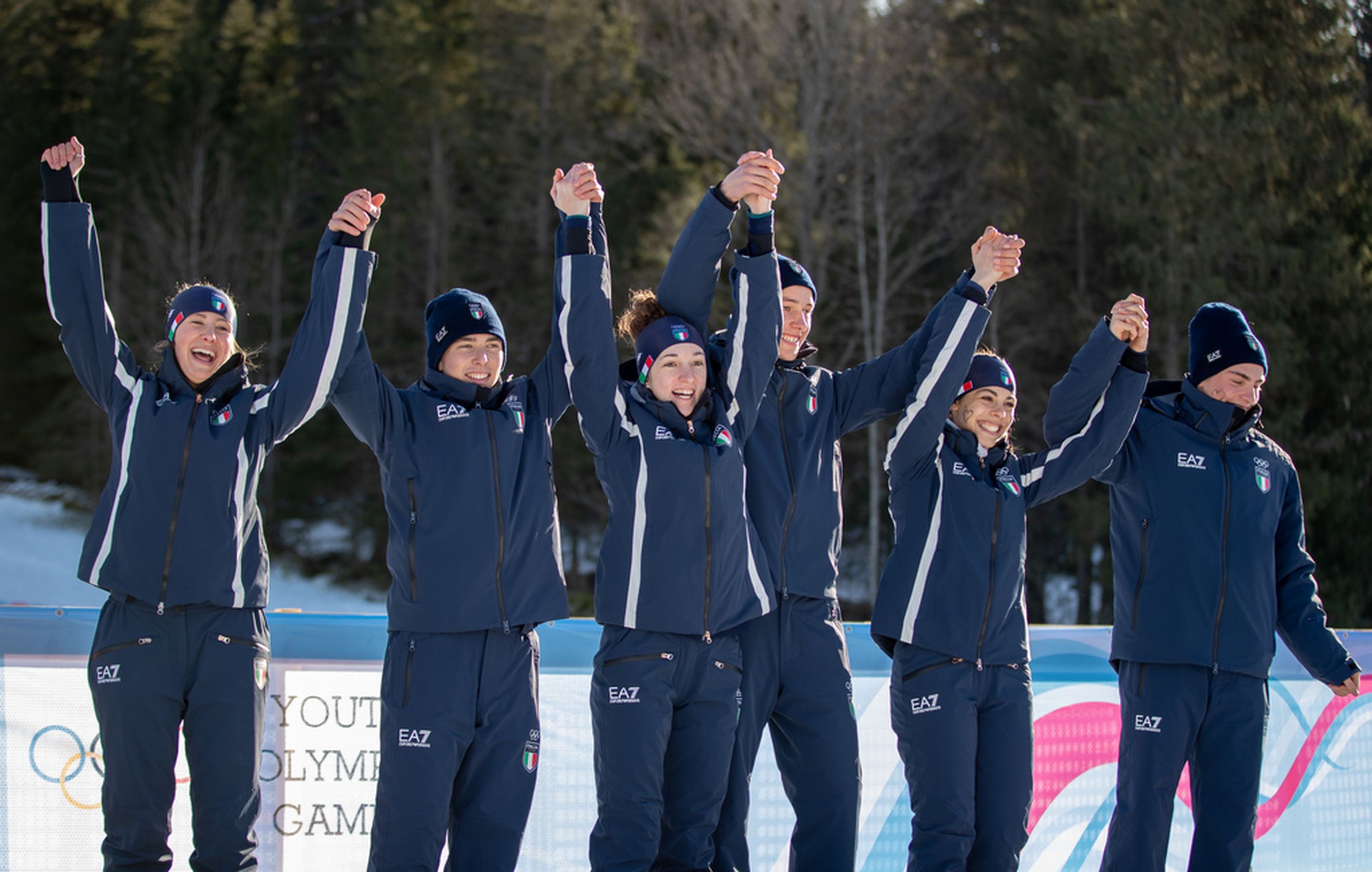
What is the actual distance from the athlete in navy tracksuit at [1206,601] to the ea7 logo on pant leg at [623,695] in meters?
1.83

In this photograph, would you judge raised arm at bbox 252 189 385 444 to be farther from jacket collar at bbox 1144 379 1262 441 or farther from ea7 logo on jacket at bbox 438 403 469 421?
jacket collar at bbox 1144 379 1262 441

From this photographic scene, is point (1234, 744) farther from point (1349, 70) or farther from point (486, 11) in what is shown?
point (486, 11)

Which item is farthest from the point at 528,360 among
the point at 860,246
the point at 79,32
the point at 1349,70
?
the point at 79,32

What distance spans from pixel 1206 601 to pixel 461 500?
103 inches

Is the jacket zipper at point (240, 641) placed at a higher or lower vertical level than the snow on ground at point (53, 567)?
higher

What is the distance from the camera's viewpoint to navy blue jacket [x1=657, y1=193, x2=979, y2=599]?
4.17m

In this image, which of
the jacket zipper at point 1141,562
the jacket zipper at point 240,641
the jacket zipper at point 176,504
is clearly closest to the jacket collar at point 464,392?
the jacket zipper at point 176,504

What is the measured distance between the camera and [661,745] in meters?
3.79

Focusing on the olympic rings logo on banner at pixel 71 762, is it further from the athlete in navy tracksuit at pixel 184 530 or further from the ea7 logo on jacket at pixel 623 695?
the ea7 logo on jacket at pixel 623 695

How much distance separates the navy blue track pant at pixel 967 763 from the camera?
4023 mm

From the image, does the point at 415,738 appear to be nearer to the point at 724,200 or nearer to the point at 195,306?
the point at 195,306

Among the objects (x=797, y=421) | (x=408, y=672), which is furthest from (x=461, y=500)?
(x=797, y=421)

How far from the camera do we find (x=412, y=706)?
12.1ft

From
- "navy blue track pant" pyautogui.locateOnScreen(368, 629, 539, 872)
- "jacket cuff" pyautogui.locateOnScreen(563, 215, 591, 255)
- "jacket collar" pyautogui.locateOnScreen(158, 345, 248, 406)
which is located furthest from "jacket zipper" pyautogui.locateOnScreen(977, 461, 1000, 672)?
"jacket collar" pyautogui.locateOnScreen(158, 345, 248, 406)
